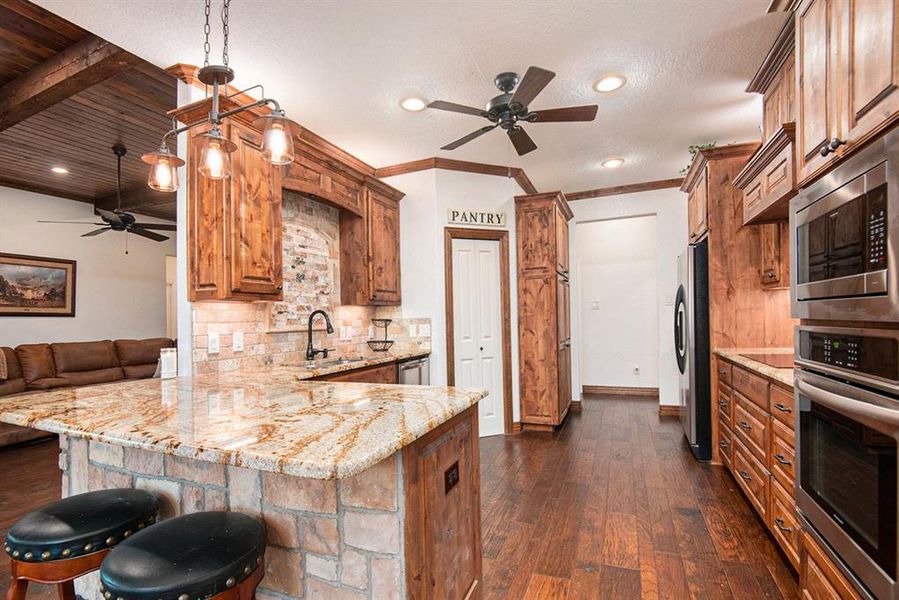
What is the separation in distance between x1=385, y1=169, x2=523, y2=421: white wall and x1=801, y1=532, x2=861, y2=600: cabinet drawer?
3057mm

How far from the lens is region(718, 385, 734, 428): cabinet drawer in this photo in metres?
3.02

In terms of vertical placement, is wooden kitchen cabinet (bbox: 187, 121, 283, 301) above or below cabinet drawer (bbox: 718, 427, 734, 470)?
above

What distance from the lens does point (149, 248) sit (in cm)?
680

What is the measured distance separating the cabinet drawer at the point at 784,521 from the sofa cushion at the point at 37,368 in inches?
256

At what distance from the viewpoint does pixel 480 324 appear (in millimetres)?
4547

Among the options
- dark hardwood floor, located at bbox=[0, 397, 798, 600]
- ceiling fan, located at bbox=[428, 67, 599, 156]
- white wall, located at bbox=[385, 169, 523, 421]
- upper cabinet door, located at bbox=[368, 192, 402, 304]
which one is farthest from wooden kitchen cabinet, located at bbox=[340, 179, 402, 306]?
dark hardwood floor, located at bbox=[0, 397, 798, 600]

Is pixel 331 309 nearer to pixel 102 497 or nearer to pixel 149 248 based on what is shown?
pixel 102 497

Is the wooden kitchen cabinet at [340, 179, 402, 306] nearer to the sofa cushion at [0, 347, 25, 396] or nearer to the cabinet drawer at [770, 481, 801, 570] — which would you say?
the cabinet drawer at [770, 481, 801, 570]

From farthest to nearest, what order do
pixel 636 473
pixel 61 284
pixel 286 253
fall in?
1. pixel 61 284
2. pixel 286 253
3. pixel 636 473

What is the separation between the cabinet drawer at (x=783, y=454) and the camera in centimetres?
196

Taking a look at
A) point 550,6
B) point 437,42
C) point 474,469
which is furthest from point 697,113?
point 474,469

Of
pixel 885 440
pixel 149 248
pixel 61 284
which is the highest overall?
pixel 149 248

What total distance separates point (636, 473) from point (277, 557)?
2805mm

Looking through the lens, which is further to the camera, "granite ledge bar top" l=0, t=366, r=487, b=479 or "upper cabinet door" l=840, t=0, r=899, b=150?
"upper cabinet door" l=840, t=0, r=899, b=150
